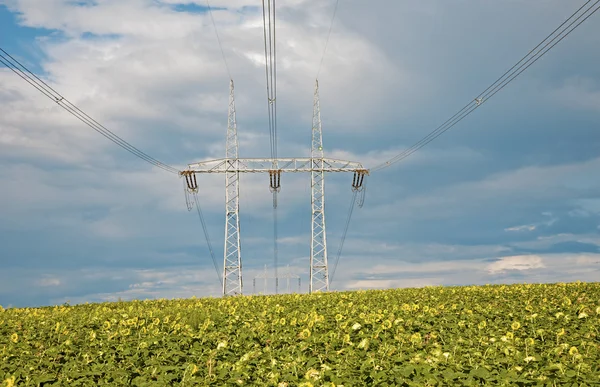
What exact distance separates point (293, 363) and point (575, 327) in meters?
8.58

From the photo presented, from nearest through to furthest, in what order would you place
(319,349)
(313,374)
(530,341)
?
(313,374) → (530,341) → (319,349)

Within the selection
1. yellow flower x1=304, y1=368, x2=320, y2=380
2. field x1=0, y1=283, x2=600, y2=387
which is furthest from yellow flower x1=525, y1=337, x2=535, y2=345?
yellow flower x1=304, y1=368, x2=320, y2=380

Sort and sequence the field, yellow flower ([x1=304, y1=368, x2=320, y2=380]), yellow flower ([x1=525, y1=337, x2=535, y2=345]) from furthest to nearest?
yellow flower ([x1=525, y1=337, x2=535, y2=345])
the field
yellow flower ([x1=304, y1=368, x2=320, y2=380])

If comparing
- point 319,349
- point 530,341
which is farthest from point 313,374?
point 530,341

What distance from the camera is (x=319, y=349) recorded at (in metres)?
10.7

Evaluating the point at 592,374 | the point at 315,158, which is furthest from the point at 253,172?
the point at 592,374

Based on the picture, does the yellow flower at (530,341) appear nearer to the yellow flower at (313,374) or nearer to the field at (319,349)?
the field at (319,349)

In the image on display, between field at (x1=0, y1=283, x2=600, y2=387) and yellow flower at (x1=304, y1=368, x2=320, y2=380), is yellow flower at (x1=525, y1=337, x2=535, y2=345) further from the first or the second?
yellow flower at (x1=304, y1=368, x2=320, y2=380)

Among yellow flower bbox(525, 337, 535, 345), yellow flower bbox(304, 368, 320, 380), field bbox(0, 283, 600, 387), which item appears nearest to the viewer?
yellow flower bbox(304, 368, 320, 380)

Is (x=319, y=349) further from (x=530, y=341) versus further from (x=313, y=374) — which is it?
(x=530, y=341)

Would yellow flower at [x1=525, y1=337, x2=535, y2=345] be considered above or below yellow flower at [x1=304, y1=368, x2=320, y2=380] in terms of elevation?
above

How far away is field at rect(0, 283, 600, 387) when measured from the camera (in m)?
8.07

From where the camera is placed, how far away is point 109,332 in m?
12.6

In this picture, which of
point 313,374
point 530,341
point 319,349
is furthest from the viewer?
point 319,349
